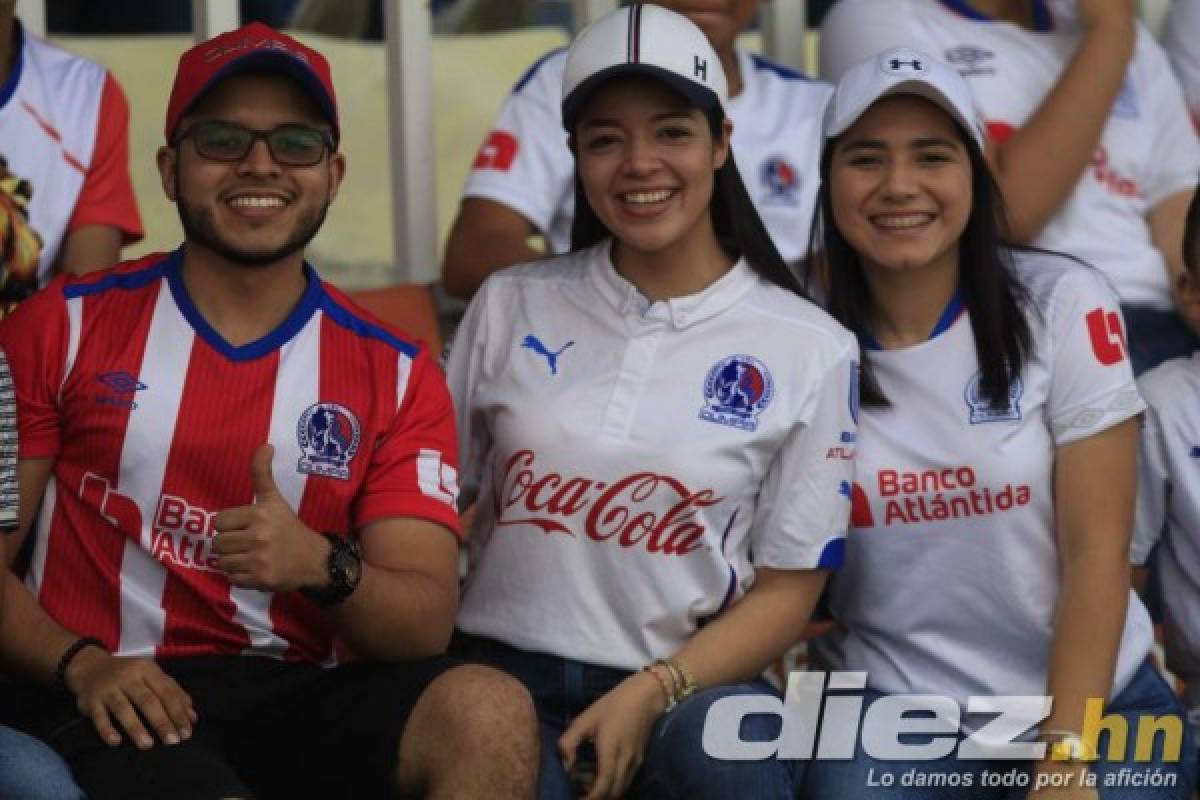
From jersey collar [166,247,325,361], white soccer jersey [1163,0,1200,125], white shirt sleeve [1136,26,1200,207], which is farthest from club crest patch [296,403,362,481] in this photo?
white soccer jersey [1163,0,1200,125]

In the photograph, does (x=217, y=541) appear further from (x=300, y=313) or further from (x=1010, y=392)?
(x=1010, y=392)

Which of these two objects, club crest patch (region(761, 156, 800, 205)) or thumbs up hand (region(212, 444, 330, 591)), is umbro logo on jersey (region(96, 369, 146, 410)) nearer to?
thumbs up hand (region(212, 444, 330, 591))

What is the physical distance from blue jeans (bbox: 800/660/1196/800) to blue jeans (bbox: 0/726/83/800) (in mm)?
1009

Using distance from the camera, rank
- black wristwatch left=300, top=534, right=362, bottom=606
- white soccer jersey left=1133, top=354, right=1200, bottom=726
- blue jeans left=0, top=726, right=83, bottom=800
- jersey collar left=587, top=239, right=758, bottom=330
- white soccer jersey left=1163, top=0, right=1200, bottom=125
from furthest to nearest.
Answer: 1. white soccer jersey left=1163, top=0, right=1200, bottom=125
2. white soccer jersey left=1133, top=354, right=1200, bottom=726
3. jersey collar left=587, top=239, right=758, bottom=330
4. black wristwatch left=300, top=534, right=362, bottom=606
5. blue jeans left=0, top=726, right=83, bottom=800

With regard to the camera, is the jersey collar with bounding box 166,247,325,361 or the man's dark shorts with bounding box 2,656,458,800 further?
the jersey collar with bounding box 166,247,325,361

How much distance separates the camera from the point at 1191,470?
10.3 feet

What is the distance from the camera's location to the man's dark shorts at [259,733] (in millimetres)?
2463

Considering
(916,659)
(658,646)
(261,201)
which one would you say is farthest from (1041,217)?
(261,201)

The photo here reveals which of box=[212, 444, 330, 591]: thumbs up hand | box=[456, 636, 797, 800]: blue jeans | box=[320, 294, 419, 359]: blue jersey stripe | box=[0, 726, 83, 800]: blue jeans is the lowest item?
box=[456, 636, 797, 800]: blue jeans

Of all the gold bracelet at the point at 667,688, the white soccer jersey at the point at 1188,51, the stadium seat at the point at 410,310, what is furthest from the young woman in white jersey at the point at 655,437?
the white soccer jersey at the point at 1188,51

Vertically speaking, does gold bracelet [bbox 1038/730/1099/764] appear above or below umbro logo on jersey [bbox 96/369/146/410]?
below

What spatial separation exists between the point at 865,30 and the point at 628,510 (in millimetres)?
1405

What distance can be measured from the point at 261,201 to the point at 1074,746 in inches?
52.4

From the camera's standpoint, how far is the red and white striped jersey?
106 inches
